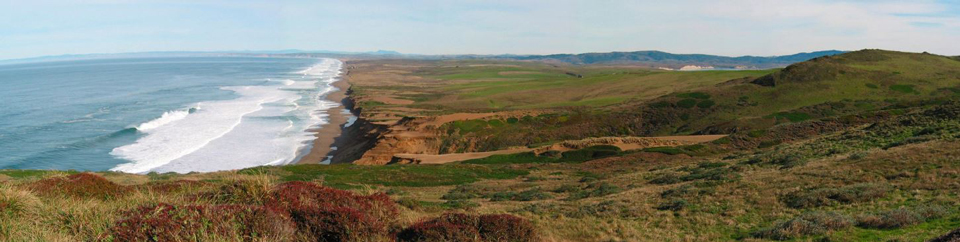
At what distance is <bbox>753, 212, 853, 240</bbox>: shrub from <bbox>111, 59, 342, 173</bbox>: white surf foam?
3916 cm

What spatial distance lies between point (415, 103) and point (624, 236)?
266ft

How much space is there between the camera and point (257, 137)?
57.2m

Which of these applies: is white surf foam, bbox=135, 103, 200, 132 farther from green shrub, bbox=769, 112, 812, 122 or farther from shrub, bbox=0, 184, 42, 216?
green shrub, bbox=769, 112, 812, 122

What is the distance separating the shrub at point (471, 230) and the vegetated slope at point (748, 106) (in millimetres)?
40517

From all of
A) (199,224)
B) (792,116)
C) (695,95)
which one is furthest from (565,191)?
(695,95)

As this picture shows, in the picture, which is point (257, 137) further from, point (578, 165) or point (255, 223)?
point (255, 223)

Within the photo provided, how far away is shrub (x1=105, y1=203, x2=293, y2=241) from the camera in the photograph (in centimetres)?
717

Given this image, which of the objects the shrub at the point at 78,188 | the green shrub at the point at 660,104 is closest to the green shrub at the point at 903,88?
the green shrub at the point at 660,104

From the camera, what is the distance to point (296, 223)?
28.2ft

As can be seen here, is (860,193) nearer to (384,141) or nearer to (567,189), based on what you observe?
(567,189)

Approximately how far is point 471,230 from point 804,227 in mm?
6299

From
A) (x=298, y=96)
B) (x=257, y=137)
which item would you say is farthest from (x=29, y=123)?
(x=298, y=96)

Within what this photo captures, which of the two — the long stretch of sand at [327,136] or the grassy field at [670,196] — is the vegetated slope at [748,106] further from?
the grassy field at [670,196]

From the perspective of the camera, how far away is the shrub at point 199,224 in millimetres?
7172
